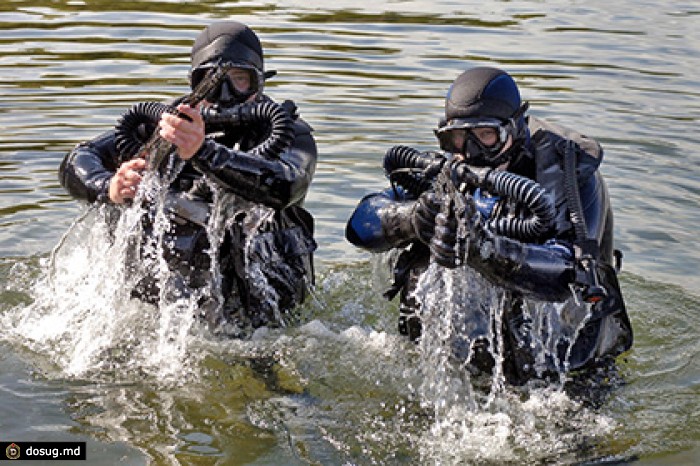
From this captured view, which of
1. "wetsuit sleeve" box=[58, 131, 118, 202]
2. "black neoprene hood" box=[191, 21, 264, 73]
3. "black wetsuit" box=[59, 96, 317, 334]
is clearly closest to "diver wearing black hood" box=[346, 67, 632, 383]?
"black wetsuit" box=[59, 96, 317, 334]

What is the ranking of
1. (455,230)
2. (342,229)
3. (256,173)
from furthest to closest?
1. (342,229)
2. (256,173)
3. (455,230)

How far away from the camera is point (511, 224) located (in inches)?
191

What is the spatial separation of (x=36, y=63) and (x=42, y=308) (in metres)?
5.73

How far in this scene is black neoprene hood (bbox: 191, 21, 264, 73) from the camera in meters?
5.63

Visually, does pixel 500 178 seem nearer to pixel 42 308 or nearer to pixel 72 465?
pixel 72 465

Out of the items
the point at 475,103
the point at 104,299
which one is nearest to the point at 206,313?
the point at 104,299

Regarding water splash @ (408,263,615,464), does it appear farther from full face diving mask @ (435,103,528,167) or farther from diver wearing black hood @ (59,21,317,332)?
diver wearing black hood @ (59,21,317,332)

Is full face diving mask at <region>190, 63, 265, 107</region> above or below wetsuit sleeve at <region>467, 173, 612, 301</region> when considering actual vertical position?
above

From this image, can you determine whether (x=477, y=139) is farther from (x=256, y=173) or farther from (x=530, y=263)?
(x=256, y=173)

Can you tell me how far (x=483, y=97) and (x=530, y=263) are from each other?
0.77m

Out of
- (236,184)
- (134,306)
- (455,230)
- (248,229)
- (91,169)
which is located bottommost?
(134,306)

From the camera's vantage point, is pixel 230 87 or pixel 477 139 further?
pixel 230 87

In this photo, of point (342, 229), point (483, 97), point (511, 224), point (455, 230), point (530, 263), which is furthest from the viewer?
point (342, 229)

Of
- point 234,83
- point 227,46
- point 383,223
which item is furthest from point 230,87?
point 383,223
